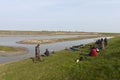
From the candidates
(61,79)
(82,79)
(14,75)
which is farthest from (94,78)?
(14,75)

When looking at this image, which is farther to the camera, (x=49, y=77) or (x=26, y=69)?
(x=26, y=69)

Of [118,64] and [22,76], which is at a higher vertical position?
[118,64]

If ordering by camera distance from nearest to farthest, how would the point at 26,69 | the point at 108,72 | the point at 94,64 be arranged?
1. the point at 108,72
2. the point at 94,64
3. the point at 26,69

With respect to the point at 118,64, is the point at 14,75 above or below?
below

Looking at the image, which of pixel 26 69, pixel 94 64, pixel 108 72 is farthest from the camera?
pixel 26 69

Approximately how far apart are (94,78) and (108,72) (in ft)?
4.25

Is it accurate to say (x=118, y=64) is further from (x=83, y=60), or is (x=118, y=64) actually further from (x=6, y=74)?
(x=6, y=74)

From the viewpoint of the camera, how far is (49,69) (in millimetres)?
24812

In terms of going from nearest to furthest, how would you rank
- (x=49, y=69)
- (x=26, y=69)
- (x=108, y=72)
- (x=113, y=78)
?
1. (x=113, y=78)
2. (x=108, y=72)
3. (x=49, y=69)
4. (x=26, y=69)

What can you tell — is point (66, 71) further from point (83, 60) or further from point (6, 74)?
point (6, 74)

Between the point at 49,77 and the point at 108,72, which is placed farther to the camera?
the point at 49,77

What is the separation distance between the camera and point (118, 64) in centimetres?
2150

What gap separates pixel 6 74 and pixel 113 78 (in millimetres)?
11360

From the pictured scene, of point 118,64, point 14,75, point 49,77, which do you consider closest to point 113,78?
point 118,64
